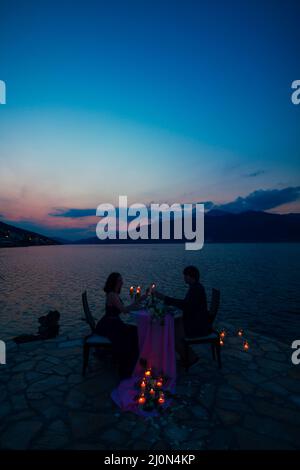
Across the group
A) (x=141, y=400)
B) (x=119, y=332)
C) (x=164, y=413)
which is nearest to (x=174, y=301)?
(x=119, y=332)

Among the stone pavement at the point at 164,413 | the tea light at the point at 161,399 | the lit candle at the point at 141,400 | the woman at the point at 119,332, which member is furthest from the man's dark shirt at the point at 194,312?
the lit candle at the point at 141,400

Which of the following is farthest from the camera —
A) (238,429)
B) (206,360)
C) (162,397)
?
(206,360)

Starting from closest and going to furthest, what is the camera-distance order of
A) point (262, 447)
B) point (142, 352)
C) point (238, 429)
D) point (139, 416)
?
point (262, 447), point (238, 429), point (139, 416), point (142, 352)

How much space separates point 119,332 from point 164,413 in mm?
1729

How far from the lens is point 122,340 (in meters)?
5.78

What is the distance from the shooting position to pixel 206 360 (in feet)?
22.3

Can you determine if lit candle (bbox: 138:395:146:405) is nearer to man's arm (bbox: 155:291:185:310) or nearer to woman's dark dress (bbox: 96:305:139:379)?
woman's dark dress (bbox: 96:305:139:379)

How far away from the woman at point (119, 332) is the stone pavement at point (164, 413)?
503mm

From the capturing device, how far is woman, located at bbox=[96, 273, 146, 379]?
5723 mm

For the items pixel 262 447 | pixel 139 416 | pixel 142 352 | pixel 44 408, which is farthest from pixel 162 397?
pixel 44 408

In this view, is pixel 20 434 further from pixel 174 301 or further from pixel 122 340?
pixel 174 301
